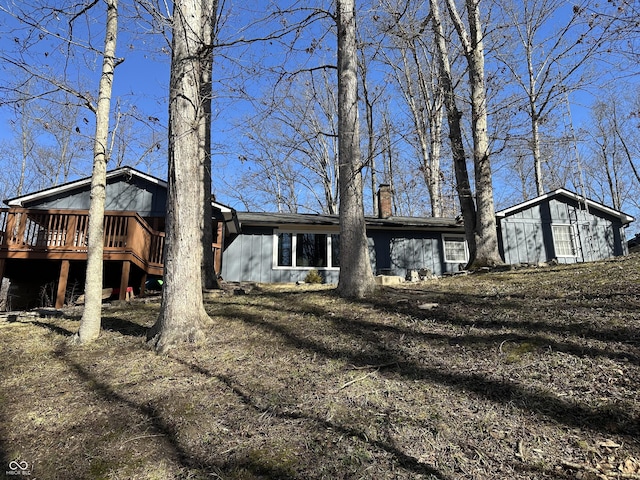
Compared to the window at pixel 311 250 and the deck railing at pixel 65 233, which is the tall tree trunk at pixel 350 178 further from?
the window at pixel 311 250

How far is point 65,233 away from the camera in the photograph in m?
10.0

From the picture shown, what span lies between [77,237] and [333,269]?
7.57m

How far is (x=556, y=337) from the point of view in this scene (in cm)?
380

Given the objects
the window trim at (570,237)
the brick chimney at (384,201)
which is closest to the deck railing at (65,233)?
the brick chimney at (384,201)

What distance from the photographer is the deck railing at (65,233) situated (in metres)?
9.20

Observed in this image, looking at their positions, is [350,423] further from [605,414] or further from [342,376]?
[605,414]

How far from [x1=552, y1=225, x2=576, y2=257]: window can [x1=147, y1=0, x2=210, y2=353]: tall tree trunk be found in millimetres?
14686

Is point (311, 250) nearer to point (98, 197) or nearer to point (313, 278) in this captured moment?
point (313, 278)

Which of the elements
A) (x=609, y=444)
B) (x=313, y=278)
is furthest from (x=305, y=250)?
(x=609, y=444)

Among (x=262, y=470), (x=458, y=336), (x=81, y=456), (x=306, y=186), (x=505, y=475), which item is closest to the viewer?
(x=505, y=475)

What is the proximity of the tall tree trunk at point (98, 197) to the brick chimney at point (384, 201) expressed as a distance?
1083 cm

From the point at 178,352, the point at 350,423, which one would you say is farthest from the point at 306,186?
the point at 350,423

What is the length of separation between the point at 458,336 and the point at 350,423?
1.86 meters

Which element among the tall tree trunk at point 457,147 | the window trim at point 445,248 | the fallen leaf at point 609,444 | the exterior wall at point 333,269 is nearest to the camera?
the fallen leaf at point 609,444
